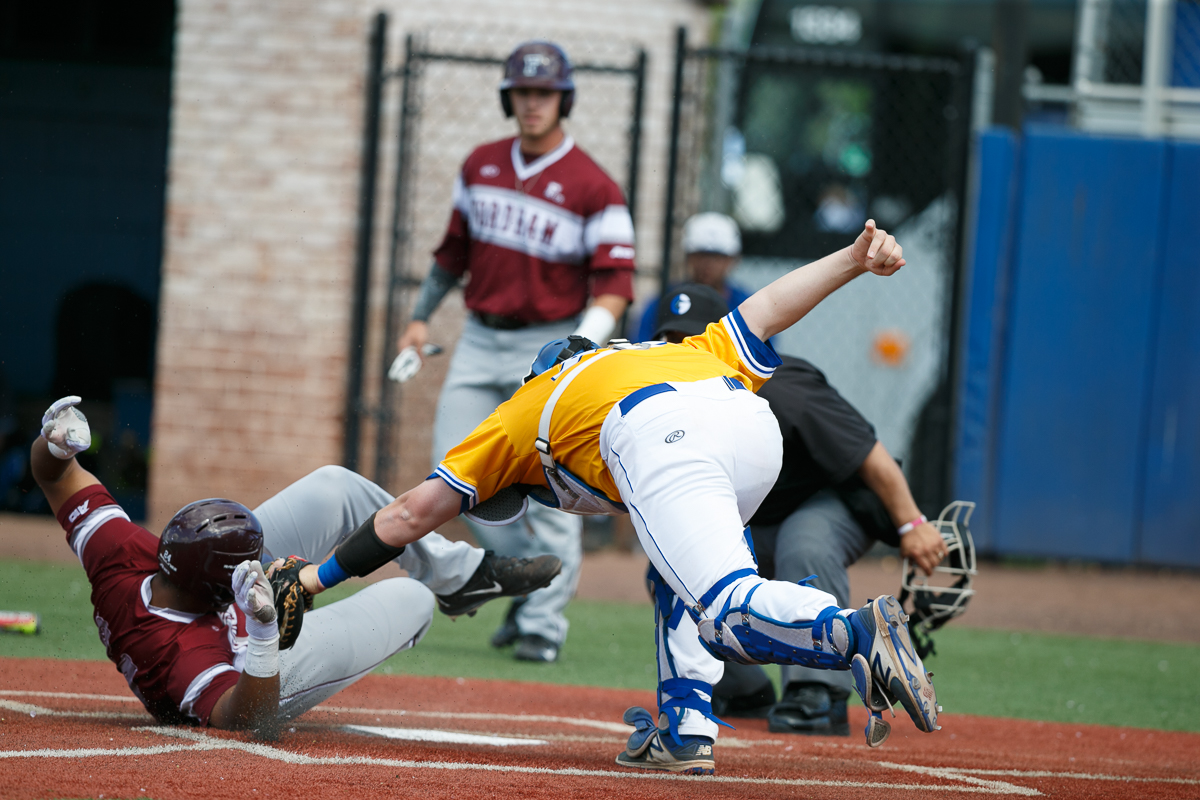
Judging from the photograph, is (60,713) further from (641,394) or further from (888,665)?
(888,665)

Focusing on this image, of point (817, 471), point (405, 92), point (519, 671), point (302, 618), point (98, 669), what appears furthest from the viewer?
point (405, 92)

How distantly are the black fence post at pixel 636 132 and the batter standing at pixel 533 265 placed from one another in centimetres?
279

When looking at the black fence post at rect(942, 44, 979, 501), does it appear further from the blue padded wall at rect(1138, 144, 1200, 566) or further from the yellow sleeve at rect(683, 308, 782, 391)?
the yellow sleeve at rect(683, 308, 782, 391)

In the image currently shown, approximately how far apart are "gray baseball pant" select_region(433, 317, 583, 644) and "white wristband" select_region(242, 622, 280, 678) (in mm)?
2251

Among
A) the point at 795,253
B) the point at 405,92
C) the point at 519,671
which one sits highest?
the point at 405,92

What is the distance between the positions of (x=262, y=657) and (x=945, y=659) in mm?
3901

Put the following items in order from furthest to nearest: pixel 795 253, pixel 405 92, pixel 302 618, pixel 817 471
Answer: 1. pixel 795 253
2. pixel 405 92
3. pixel 817 471
4. pixel 302 618

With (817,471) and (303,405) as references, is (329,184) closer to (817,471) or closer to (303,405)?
(303,405)

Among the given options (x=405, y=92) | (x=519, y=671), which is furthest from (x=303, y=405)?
(x=519, y=671)

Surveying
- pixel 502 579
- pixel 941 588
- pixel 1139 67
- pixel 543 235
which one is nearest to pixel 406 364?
pixel 543 235

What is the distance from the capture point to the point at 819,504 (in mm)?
4523

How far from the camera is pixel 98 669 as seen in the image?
4.77 meters

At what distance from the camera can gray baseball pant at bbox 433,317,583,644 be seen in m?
5.47

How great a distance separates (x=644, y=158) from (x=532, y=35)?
44.8 inches
